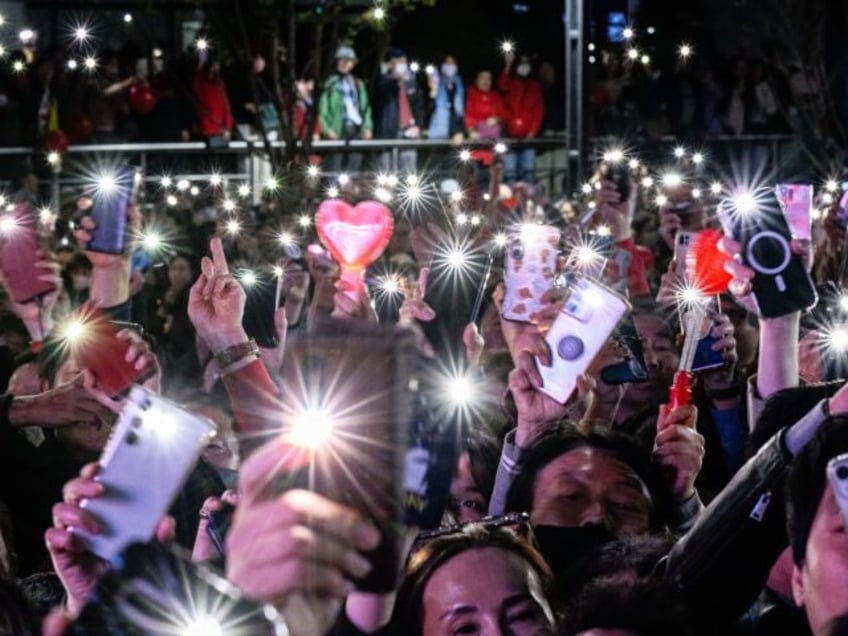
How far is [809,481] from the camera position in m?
2.83

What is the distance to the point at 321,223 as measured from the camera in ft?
23.1

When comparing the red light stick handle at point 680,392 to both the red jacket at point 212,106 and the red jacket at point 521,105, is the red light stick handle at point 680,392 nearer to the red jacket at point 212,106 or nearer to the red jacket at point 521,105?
the red jacket at point 212,106

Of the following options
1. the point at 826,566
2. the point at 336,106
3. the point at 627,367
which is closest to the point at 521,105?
the point at 336,106

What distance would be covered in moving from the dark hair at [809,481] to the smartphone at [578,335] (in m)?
1.28

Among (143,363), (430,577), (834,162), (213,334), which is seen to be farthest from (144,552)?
(834,162)

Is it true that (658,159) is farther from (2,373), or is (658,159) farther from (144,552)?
(144,552)

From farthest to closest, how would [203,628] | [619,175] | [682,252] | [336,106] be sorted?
[336,106]
[619,175]
[682,252]
[203,628]

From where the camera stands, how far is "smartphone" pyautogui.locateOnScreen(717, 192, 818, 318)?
3.76 m

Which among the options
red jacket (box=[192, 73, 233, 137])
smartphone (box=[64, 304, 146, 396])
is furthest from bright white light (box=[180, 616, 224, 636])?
red jacket (box=[192, 73, 233, 137])

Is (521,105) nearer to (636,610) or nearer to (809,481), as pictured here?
(636,610)

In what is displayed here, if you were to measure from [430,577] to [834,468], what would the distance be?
1161 mm

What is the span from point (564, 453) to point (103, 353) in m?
1.22

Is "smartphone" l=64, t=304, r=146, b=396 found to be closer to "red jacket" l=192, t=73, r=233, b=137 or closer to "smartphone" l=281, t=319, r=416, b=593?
"smartphone" l=281, t=319, r=416, b=593

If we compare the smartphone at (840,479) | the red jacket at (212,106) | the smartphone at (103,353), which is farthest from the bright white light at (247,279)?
the red jacket at (212,106)
